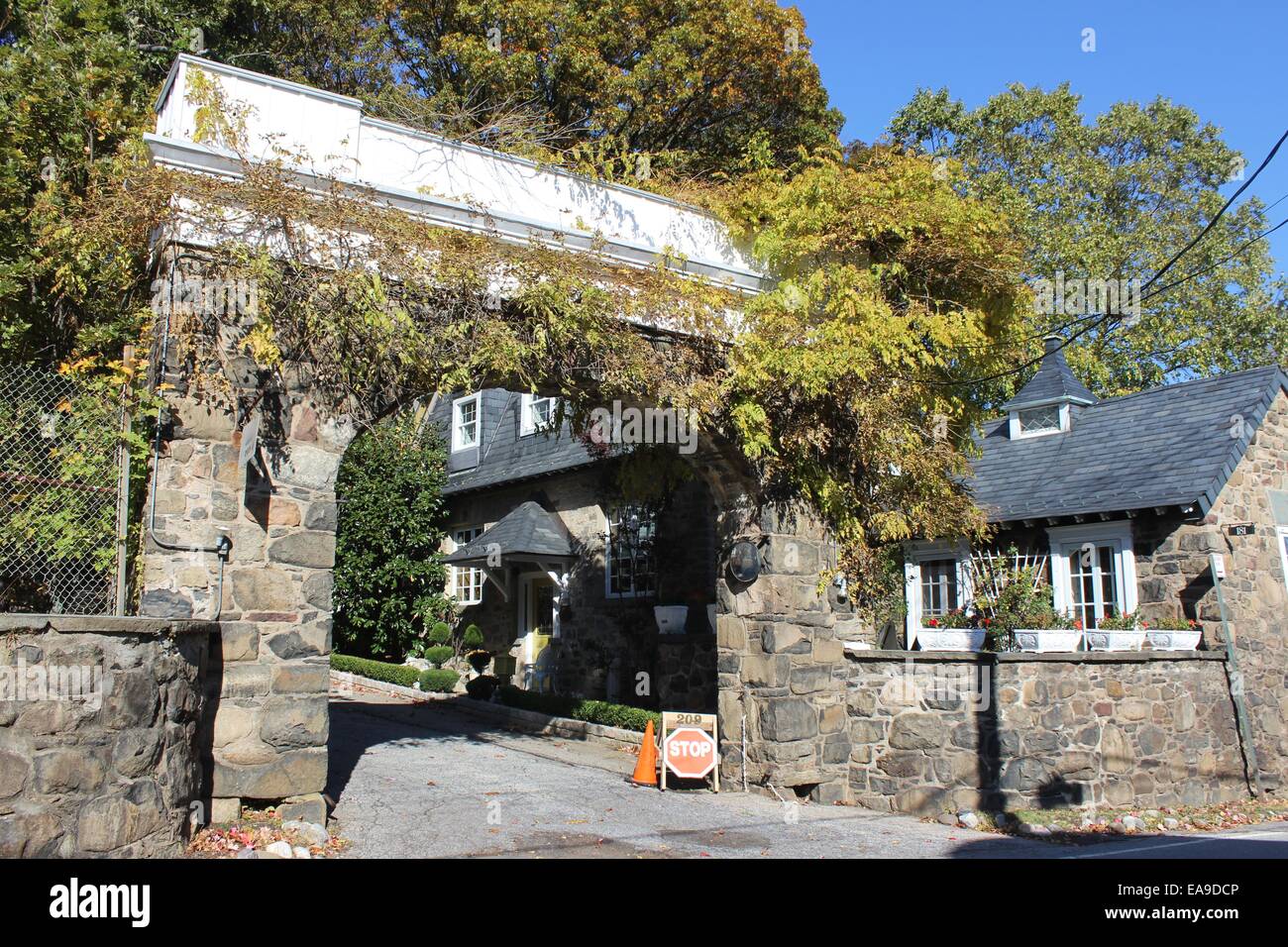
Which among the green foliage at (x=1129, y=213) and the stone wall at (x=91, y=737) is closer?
the stone wall at (x=91, y=737)

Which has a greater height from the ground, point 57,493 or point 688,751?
point 57,493

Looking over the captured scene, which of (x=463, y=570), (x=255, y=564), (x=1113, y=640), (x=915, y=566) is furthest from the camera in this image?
(x=463, y=570)

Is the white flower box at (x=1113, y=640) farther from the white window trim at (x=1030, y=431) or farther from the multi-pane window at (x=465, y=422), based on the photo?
the multi-pane window at (x=465, y=422)

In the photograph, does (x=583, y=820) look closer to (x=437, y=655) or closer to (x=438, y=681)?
(x=438, y=681)

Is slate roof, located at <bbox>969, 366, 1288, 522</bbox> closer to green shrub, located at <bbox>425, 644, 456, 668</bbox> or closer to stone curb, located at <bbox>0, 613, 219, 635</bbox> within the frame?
green shrub, located at <bbox>425, 644, 456, 668</bbox>

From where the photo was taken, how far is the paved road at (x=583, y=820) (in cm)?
753

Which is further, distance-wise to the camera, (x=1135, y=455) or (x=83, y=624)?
(x=1135, y=455)

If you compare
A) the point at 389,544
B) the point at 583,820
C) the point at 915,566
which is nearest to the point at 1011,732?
the point at 583,820

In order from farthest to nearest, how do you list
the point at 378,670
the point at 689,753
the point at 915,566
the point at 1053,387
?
the point at 378,670, the point at 1053,387, the point at 915,566, the point at 689,753

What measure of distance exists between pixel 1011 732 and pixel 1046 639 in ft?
4.66

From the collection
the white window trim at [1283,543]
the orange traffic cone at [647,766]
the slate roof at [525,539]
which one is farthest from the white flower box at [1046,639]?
the slate roof at [525,539]

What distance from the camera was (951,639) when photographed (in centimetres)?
1074

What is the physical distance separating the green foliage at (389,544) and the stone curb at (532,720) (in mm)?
1902

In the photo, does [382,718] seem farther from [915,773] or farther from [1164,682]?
[1164,682]
